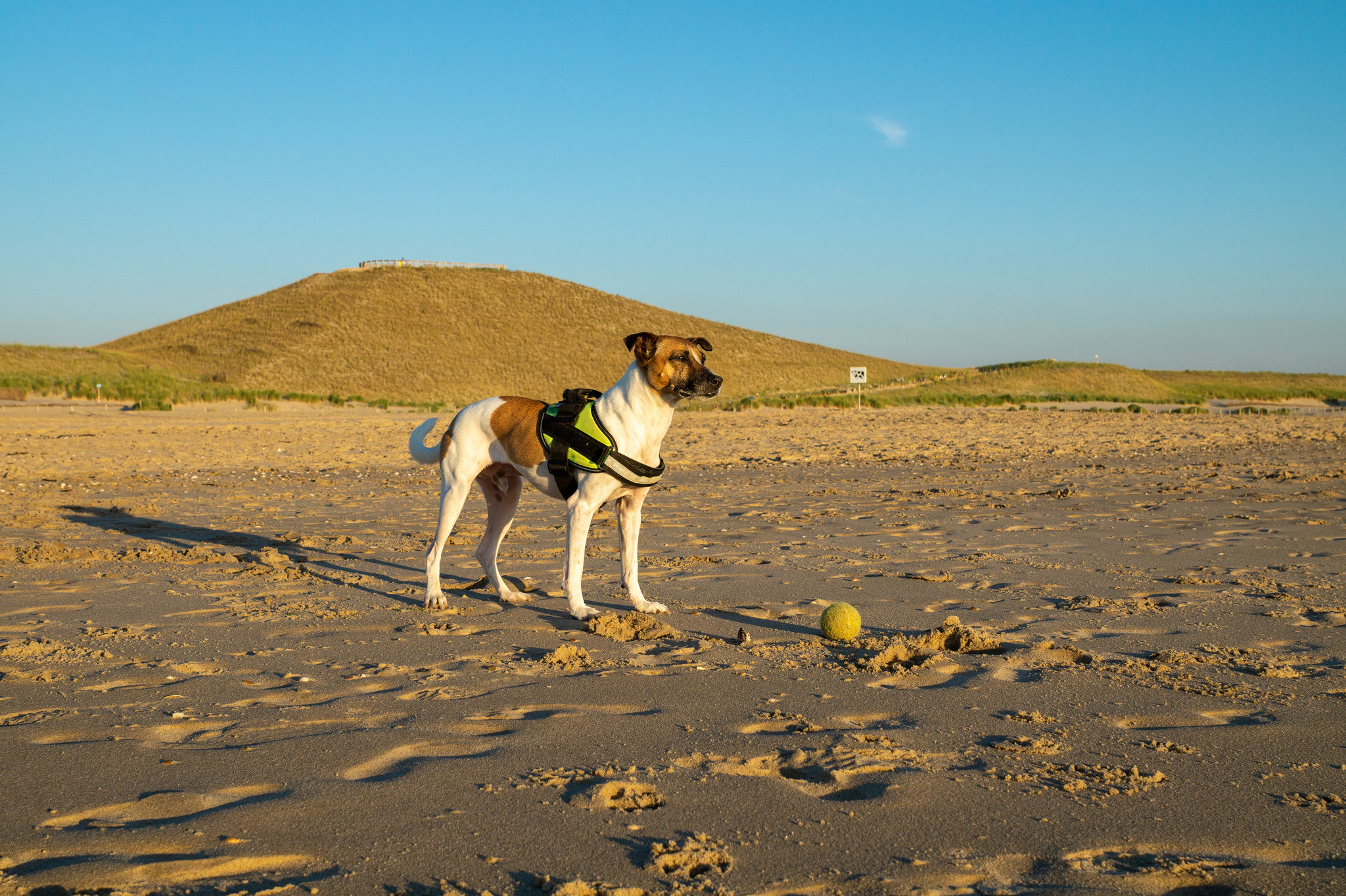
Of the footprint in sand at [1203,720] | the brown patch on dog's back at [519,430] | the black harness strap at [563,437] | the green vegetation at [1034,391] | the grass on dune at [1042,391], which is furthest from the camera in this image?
the grass on dune at [1042,391]

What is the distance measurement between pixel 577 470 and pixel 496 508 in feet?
3.70

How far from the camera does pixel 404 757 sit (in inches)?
141

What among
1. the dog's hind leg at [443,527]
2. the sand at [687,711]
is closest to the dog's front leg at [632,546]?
the sand at [687,711]

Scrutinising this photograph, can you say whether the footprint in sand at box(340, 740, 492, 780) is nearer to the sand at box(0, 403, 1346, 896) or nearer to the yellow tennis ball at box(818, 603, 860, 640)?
the sand at box(0, 403, 1346, 896)

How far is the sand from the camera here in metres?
2.78

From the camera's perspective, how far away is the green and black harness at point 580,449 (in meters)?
5.85

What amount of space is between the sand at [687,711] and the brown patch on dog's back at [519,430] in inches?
41.8

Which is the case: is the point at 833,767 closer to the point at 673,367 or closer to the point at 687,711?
the point at 687,711

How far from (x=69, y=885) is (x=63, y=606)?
439cm

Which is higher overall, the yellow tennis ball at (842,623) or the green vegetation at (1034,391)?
the green vegetation at (1034,391)

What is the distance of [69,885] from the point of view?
258 cm

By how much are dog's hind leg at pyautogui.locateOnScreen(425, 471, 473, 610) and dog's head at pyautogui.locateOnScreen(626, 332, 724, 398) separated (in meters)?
1.61

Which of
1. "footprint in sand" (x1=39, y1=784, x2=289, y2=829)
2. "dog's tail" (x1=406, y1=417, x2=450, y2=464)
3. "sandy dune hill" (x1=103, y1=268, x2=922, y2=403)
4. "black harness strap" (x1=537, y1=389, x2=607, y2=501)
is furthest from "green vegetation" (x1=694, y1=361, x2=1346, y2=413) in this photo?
"footprint in sand" (x1=39, y1=784, x2=289, y2=829)

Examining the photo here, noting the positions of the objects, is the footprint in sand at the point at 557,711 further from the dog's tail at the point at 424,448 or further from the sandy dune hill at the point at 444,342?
the sandy dune hill at the point at 444,342
